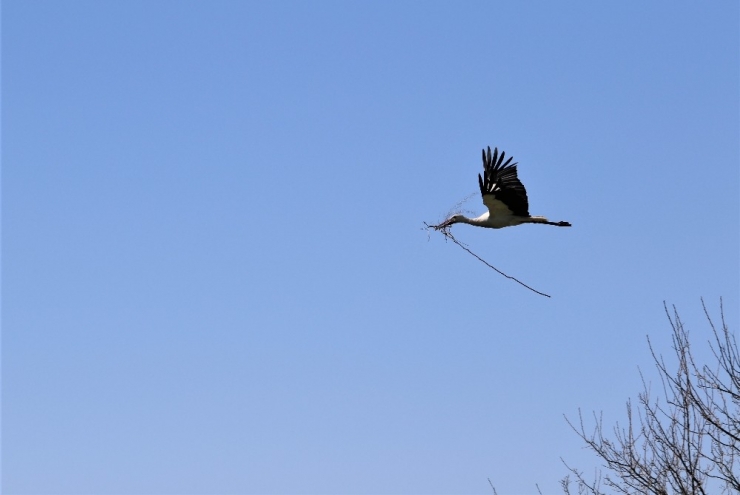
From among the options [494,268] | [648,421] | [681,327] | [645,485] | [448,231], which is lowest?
[645,485]

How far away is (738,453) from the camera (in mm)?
11906

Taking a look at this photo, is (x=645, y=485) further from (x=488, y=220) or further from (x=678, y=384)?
(x=488, y=220)

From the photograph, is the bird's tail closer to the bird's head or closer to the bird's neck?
the bird's neck

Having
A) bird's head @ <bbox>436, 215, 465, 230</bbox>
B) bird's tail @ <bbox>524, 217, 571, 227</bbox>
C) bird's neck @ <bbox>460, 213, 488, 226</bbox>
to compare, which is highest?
bird's tail @ <bbox>524, 217, 571, 227</bbox>

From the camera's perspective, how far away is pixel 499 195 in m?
15.9

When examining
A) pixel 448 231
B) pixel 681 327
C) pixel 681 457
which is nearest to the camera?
pixel 681 457

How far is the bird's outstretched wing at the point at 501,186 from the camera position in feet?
52.2

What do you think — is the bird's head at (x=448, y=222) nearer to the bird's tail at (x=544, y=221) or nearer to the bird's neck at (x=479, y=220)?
the bird's neck at (x=479, y=220)

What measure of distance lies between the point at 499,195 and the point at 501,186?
13 cm

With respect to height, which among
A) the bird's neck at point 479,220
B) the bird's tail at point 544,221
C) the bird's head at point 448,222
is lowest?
the bird's head at point 448,222

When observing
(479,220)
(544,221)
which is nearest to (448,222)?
(479,220)

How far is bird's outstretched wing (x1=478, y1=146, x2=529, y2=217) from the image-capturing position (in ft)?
52.2

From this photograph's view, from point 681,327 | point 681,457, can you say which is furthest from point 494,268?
point 681,457

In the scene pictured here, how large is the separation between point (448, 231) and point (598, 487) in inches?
171
